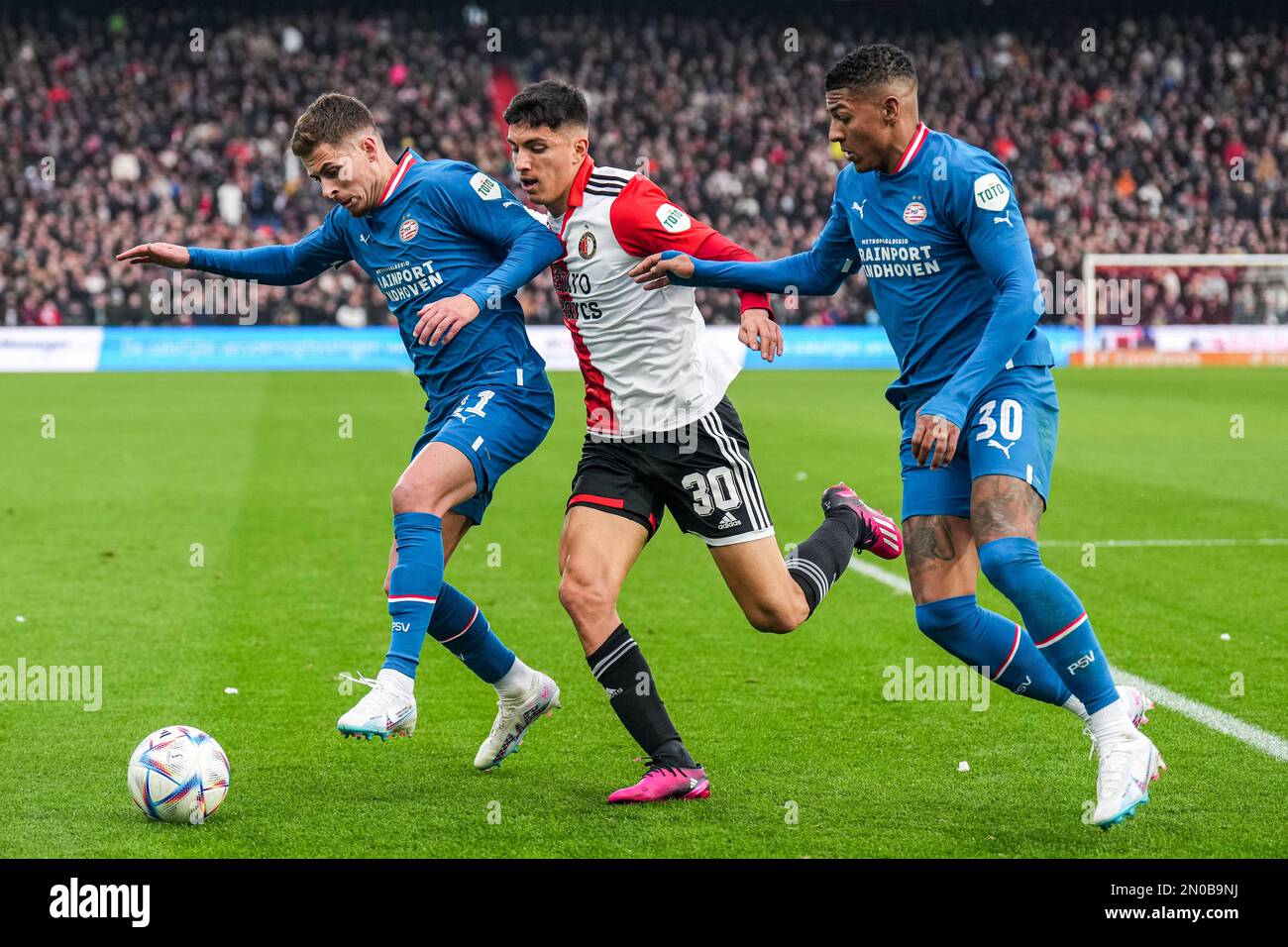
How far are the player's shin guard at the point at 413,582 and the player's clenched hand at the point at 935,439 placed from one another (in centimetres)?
152

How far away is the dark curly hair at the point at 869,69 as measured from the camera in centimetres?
466

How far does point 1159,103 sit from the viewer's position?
37531mm

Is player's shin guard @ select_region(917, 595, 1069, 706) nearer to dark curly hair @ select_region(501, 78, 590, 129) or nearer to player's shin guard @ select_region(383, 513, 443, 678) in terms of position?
player's shin guard @ select_region(383, 513, 443, 678)

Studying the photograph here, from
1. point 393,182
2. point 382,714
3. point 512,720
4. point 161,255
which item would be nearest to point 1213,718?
→ point 512,720

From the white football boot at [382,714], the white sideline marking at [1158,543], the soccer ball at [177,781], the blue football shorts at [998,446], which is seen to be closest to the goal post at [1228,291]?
the white sideline marking at [1158,543]

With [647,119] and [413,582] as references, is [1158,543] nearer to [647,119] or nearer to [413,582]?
[413,582]

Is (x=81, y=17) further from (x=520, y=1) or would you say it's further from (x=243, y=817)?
(x=243, y=817)

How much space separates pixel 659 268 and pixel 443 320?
69 cm

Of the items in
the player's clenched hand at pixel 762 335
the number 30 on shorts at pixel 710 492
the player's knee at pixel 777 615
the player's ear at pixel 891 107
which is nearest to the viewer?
the player's ear at pixel 891 107

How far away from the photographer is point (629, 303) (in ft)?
16.8

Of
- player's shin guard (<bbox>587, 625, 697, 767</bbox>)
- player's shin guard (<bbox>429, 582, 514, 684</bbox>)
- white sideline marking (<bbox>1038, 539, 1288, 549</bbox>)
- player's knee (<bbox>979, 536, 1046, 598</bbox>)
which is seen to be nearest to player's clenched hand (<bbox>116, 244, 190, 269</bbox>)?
player's shin guard (<bbox>429, 582, 514, 684</bbox>)

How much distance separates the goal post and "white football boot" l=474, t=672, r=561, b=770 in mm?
25119

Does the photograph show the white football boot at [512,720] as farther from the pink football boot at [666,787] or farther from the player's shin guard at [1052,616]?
the player's shin guard at [1052,616]

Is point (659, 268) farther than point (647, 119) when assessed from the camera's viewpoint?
No
